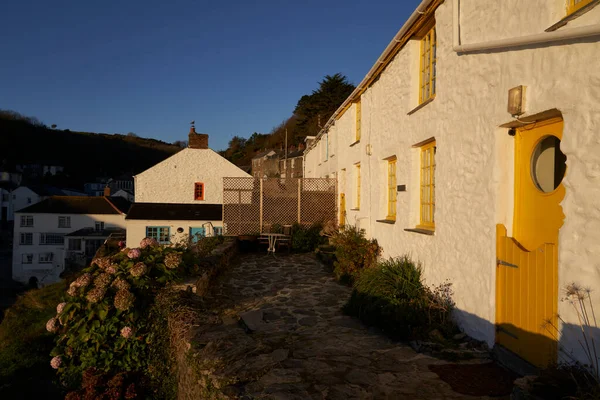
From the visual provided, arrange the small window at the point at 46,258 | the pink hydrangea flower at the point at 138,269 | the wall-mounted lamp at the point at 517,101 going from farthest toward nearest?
the small window at the point at 46,258, the pink hydrangea flower at the point at 138,269, the wall-mounted lamp at the point at 517,101

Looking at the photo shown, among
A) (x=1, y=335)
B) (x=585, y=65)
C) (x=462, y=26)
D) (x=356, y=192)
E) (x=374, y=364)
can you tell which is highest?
(x=462, y=26)

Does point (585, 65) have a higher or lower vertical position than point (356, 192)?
higher

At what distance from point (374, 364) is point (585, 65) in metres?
3.12

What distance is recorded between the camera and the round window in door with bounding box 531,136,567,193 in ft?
11.3

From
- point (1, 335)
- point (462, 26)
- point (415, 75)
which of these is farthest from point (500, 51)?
point (1, 335)

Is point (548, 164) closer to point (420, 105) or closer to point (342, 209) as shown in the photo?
point (420, 105)

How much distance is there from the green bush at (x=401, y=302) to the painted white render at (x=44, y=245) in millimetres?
40359

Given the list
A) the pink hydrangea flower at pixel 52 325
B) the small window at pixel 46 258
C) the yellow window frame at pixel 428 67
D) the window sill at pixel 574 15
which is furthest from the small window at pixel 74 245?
the window sill at pixel 574 15

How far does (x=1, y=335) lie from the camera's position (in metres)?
14.7

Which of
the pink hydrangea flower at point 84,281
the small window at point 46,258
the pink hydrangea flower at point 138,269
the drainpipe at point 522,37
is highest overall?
the drainpipe at point 522,37

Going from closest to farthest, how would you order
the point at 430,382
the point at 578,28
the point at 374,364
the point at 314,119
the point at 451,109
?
the point at 578,28, the point at 430,382, the point at 374,364, the point at 451,109, the point at 314,119

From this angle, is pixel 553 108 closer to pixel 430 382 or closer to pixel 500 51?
pixel 500 51

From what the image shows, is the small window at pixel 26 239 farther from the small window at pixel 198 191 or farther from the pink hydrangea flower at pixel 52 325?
the pink hydrangea flower at pixel 52 325

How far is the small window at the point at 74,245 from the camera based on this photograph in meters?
39.4
